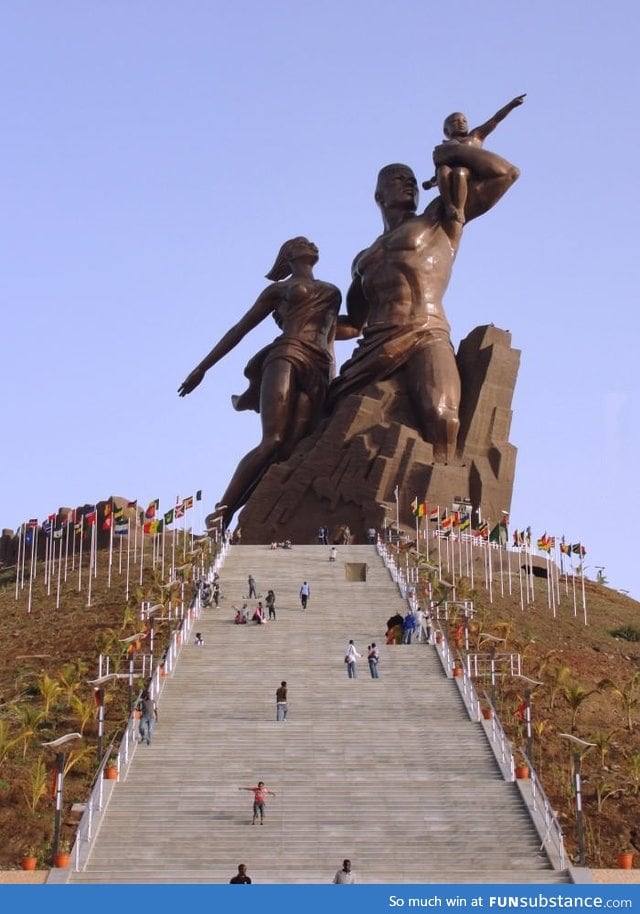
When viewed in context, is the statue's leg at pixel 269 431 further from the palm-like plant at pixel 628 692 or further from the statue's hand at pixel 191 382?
the palm-like plant at pixel 628 692

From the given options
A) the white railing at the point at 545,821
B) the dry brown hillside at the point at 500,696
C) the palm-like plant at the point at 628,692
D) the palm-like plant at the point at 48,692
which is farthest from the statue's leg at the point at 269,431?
the white railing at the point at 545,821

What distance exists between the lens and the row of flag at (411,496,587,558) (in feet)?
120

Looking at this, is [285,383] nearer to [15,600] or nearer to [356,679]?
[15,600]

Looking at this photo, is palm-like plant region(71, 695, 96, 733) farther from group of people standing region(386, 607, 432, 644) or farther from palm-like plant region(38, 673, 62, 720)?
group of people standing region(386, 607, 432, 644)

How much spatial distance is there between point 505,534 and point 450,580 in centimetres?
322

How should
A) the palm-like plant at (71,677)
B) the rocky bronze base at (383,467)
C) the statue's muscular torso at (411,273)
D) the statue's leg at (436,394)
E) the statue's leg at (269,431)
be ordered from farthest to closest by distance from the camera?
1. the statue's leg at (269,431)
2. the statue's muscular torso at (411,273)
3. the statue's leg at (436,394)
4. the rocky bronze base at (383,467)
5. the palm-like plant at (71,677)

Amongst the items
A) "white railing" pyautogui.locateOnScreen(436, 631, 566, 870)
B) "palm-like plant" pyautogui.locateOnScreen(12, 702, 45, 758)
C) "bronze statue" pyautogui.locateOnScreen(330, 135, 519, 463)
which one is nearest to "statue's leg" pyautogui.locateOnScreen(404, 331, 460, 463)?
"bronze statue" pyautogui.locateOnScreen(330, 135, 519, 463)

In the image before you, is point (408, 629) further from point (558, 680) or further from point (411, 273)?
point (411, 273)

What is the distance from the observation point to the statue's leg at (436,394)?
40469mm

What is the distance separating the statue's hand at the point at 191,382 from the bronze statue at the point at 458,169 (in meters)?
10.2

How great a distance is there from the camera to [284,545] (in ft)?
126

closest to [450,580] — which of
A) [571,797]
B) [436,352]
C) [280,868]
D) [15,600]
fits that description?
[436,352]

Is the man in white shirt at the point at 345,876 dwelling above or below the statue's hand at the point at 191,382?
below

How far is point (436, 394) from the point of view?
4062 cm
